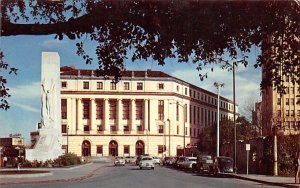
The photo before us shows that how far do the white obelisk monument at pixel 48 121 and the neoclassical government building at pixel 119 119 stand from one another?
5.41 meters

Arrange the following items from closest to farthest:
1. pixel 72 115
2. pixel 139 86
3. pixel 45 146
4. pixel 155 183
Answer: pixel 155 183
pixel 45 146
pixel 139 86
pixel 72 115

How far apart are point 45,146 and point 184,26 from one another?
43.8 metres

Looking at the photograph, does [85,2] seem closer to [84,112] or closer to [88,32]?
[88,32]

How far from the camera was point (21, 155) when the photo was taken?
47.6 meters

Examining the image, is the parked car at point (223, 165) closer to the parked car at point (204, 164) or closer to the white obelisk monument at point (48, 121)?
the parked car at point (204, 164)

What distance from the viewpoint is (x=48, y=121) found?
48219 mm

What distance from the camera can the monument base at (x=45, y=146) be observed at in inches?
1861

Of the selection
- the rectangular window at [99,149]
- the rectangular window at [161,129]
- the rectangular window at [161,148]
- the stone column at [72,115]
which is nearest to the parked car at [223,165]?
the stone column at [72,115]

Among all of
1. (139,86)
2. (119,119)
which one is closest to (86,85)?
(139,86)

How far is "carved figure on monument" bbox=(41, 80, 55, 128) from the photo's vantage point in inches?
1875

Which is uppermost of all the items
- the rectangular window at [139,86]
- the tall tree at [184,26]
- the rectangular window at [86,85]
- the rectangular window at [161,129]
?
the rectangular window at [86,85]

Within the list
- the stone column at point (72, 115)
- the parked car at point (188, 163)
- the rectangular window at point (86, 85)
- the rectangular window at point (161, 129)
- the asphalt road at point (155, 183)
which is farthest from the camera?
the rectangular window at point (161, 129)

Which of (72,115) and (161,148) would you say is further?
(161,148)

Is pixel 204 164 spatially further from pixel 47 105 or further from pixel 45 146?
pixel 47 105
